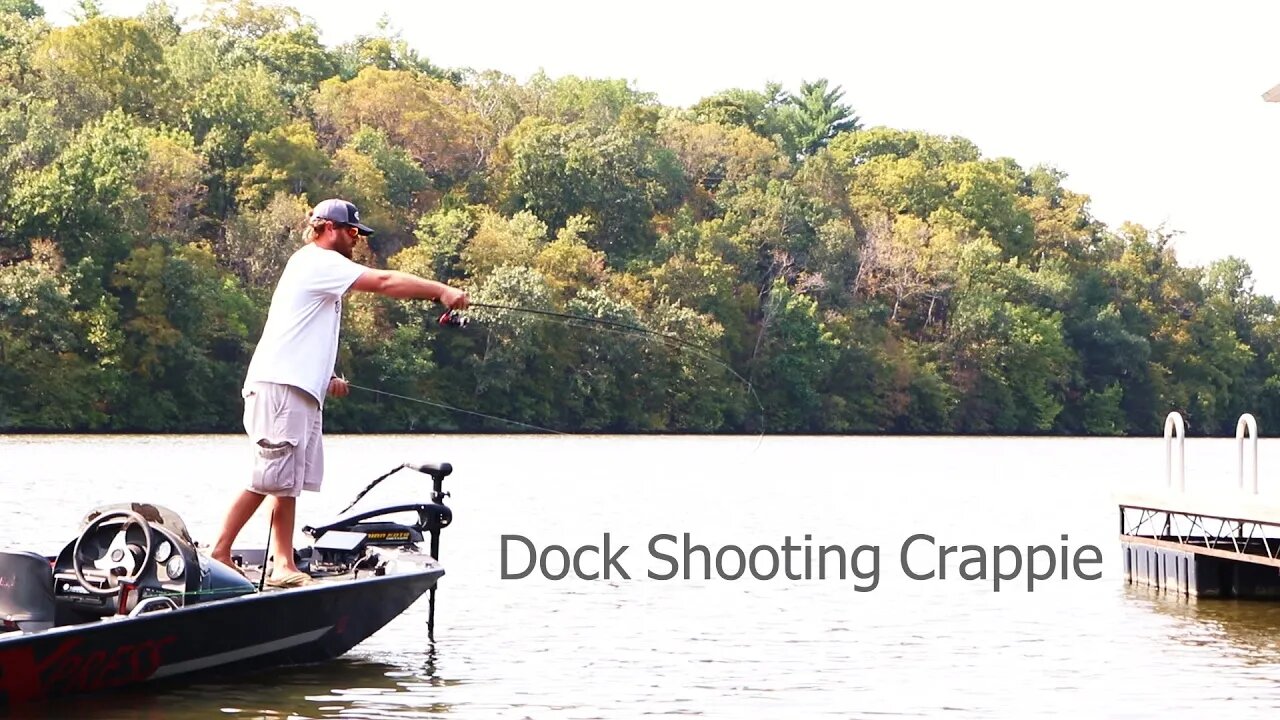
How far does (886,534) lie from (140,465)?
18700mm

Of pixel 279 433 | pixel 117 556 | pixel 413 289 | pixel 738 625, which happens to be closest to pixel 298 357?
pixel 279 433

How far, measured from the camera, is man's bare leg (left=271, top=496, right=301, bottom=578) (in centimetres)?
1198

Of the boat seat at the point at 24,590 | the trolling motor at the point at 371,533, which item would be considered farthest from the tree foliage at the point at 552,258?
the boat seat at the point at 24,590

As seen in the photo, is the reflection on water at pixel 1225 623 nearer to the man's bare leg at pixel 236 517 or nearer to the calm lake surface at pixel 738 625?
the calm lake surface at pixel 738 625

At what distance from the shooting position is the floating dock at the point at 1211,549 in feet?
58.0

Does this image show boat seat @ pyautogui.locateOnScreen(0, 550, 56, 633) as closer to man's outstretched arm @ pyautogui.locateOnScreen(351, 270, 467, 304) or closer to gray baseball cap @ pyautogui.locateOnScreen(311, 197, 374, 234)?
man's outstretched arm @ pyautogui.locateOnScreen(351, 270, 467, 304)

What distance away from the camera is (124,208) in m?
64.8

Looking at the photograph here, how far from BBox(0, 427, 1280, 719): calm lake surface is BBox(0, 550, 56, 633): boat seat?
46 cm

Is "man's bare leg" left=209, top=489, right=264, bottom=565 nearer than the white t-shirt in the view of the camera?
No

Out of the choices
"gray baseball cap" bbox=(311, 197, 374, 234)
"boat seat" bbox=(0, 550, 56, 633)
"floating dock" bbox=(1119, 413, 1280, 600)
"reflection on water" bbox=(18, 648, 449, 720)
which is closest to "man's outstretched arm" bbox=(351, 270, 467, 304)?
"gray baseball cap" bbox=(311, 197, 374, 234)

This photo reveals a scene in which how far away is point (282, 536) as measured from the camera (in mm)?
12180

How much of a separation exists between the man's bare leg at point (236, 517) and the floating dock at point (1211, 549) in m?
8.14

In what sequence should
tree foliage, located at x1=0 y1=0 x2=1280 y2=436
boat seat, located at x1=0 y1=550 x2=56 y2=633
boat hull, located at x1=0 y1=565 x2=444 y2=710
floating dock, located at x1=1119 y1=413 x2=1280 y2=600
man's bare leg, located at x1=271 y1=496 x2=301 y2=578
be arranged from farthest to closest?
tree foliage, located at x1=0 y1=0 x2=1280 y2=436 < floating dock, located at x1=1119 y1=413 x2=1280 y2=600 < man's bare leg, located at x1=271 y1=496 x2=301 y2=578 < boat seat, located at x1=0 y1=550 x2=56 y2=633 < boat hull, located at x1=0 y1=565 x2=444 y2=710

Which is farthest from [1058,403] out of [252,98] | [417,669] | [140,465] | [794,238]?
[417,669]
